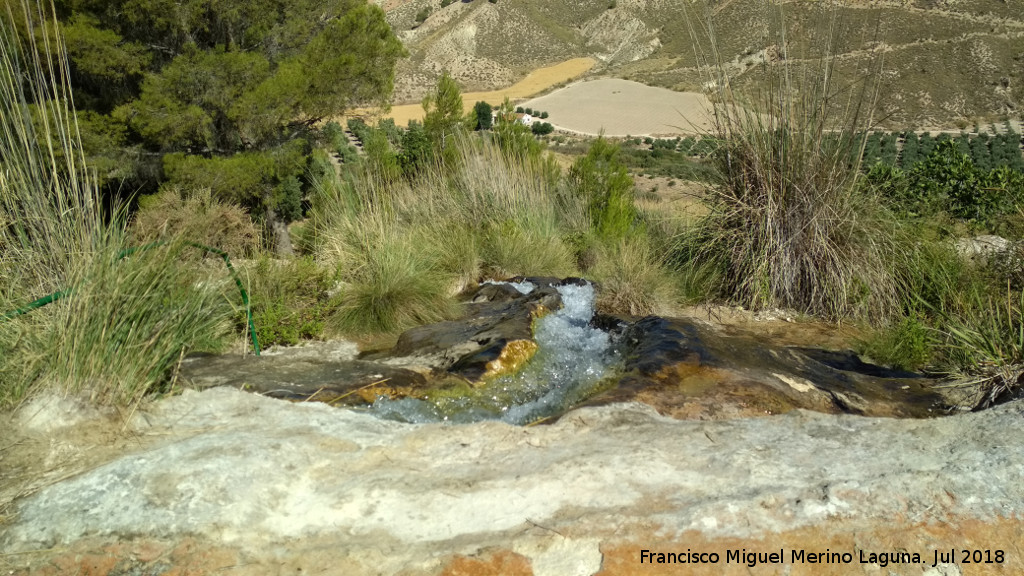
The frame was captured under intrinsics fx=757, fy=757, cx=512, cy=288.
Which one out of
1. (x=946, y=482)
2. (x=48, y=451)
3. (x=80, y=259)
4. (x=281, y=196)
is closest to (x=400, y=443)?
(x=48, y=451)

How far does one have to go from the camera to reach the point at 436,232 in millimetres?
8148

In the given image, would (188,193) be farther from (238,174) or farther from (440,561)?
(440,561)

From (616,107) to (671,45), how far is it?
19529mm

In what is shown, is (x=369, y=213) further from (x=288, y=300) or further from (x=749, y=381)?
(x=749, y=381)

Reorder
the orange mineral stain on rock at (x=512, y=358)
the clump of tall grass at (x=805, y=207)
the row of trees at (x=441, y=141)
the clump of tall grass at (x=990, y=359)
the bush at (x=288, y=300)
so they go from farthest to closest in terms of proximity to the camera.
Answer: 1. the row of trees at (x=441, y=141)
2. the clump of tall grass at (x=805, y=207)
3. the bush at (x=288, y=300)
4. the orange mineral stain on rock at (x=512, y=358)
5. the clump of tall grass at (x=990, y=359)

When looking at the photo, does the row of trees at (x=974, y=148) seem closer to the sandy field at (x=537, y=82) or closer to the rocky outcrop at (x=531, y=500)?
the sandy field at (x=537, y=82)

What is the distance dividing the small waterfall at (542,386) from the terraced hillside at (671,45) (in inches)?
1026

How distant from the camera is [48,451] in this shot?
2990mm

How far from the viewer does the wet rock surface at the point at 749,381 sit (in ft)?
13.1

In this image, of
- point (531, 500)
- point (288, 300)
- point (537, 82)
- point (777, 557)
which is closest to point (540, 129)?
point (537, 82)

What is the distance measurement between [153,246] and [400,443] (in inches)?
74.0

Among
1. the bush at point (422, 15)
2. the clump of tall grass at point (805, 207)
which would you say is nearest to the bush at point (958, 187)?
the clump of tall grass at point (805, 207)

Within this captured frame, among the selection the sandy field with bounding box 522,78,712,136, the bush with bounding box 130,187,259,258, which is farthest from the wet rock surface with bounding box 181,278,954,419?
the sandy field with bounding box 522,78,712,136

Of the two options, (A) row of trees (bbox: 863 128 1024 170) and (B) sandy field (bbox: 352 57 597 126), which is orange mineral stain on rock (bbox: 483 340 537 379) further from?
(B) sandy field (bbox: 352 57 597 126)
